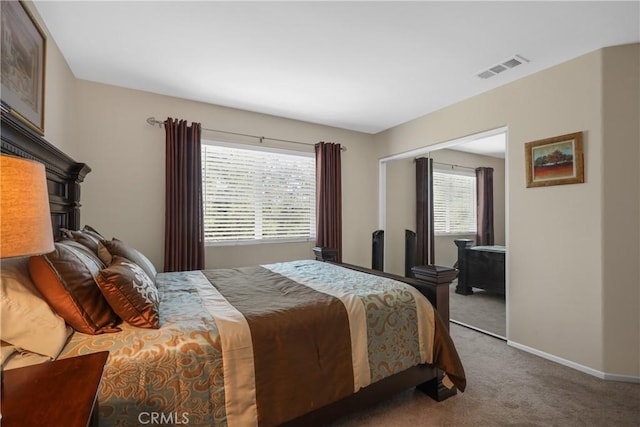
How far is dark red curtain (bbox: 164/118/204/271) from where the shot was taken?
3.16m

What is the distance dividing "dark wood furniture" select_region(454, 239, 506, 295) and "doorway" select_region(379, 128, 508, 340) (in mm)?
68

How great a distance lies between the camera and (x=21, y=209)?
0.83 metres

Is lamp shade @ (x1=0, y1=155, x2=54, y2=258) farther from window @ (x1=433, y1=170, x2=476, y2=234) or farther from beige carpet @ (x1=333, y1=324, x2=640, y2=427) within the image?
window @ (x1=433, y1=170, x2=476, y2=234)

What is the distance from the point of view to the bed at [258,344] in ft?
3.97

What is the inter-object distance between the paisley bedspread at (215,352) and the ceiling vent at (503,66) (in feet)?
7.00

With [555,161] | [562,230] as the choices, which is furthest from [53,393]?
[555,161]

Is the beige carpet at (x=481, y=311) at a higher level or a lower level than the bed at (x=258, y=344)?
lower

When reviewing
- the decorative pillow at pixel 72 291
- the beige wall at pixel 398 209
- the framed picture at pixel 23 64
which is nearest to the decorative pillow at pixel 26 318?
the decorative pillow at pixel 72 291

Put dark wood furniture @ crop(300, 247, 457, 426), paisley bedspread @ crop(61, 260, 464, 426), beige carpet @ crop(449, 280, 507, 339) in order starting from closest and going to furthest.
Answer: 1. paisley bedspread @ crop(61, 260, 464, 426)
2. dark wood furniture @ crop(300, 247, 457, 426)
3. beige carpet @ crop(449, 280, 507, 339)

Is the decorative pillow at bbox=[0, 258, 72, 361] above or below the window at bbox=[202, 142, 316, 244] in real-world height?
below

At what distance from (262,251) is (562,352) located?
3172 mm

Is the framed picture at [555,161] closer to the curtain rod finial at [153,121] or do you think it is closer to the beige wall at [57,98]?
the curtain rod finial at [153,121]

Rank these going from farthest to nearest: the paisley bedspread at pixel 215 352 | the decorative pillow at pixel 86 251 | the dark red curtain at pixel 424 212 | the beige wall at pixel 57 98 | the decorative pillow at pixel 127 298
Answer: the dark red curtain at pixel 424 212, the beige wall at pixel 57 98, the decorative pillow at pixel 86 251, the decorative pillow at pixel 127 298, the paisley bedspread at pixel 215 352

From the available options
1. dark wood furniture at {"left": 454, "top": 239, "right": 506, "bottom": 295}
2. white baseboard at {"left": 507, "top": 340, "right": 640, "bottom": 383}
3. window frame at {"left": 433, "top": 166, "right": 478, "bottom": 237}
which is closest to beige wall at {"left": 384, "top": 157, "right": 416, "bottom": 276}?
window frame at {"left": 433, "top": 166, "right": 478, "bottom": 237}
